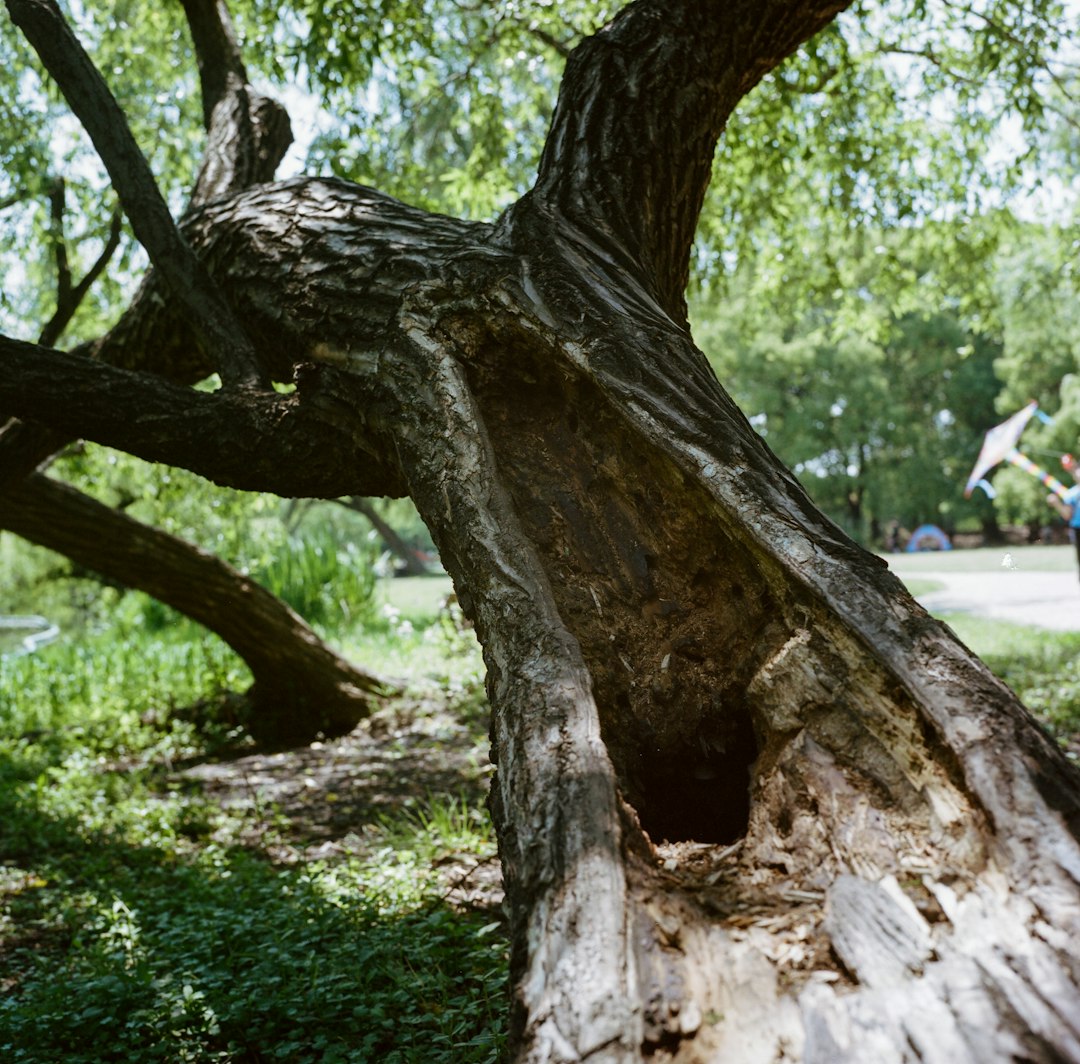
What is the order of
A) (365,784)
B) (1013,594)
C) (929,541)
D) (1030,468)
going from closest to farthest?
(1030,468) → (365,784) → (1013,594) → (929,541)

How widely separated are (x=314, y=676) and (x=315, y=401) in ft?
14.1

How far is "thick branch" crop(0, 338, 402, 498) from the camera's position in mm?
2863

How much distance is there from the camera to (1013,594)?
504 inches

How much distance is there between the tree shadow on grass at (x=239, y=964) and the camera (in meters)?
2.37

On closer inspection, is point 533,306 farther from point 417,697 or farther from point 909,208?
point 909,208

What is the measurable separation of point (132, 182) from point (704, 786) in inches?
116

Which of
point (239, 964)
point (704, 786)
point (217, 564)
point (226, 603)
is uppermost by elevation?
point (217, 564)

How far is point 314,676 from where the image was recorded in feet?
22.0

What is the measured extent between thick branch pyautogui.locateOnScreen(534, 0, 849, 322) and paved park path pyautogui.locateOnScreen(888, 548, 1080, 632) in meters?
7.57

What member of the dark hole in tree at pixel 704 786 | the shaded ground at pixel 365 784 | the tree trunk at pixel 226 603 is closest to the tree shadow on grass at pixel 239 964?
the shaded ground at pixel 365 784

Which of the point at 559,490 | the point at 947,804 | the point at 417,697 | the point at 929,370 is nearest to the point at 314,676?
the point at 417,697

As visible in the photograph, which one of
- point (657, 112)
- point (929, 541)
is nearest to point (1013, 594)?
point (657, 112)

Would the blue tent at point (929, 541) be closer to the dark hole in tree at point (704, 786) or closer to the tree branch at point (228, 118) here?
the tree branch at point (228, 118)

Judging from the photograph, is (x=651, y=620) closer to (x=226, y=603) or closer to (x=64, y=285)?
(x=226, y=603)
